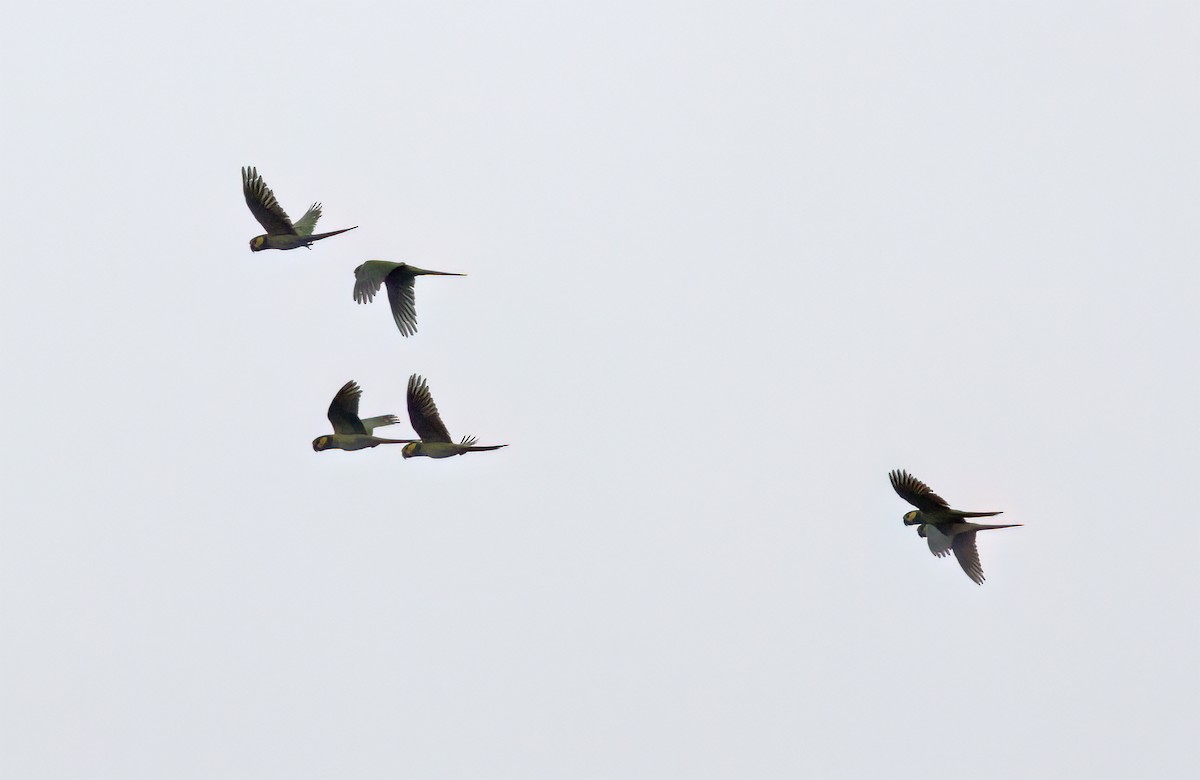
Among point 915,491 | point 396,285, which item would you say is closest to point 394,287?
point 396,285

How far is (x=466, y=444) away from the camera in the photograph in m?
53.4

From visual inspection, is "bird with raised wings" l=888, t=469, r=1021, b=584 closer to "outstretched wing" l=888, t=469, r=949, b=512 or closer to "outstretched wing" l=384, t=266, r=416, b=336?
"outstretched wing" l=888, t=469, r=949, b=512

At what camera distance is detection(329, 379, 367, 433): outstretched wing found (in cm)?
5356

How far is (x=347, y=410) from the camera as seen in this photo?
53.9 m

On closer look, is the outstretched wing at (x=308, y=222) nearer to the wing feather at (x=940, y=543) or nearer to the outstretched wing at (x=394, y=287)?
the outstretched wing at (x=394, y=287)

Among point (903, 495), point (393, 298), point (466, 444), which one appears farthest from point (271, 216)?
point (903, 495)

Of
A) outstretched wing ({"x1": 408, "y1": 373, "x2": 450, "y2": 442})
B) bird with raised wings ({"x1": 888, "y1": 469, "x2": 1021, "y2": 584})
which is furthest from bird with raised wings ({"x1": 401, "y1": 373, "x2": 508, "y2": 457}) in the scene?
bird with raised wings ({"x1": 888, "y1": 469, "x2": 1021, "y2": 584})

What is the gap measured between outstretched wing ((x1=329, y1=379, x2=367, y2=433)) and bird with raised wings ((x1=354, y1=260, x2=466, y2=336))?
6.85 ft

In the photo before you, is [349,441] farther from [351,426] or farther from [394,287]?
[394,287]

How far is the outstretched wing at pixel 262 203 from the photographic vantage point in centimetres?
5347

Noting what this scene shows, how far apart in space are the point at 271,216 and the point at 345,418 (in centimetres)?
578

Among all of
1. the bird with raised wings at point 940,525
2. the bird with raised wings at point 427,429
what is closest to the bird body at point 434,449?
the bird with raised wings at point 427,429

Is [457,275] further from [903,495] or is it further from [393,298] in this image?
[903,495]

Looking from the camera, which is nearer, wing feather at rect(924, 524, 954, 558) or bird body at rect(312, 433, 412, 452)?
wing feather at rect(924, 524, 954, 558)
